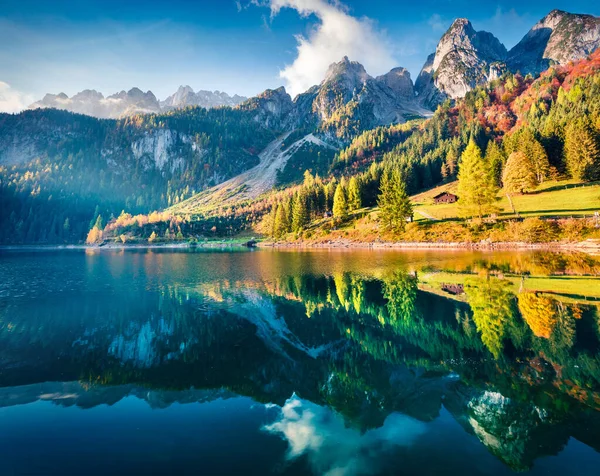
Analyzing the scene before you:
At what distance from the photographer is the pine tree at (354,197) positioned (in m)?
131

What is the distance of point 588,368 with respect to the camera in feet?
42.0

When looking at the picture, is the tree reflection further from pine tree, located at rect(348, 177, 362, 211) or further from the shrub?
pine tree, located at rect(348, 177, 362, 211)

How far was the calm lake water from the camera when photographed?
8602mm

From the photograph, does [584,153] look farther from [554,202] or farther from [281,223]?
[281,223]

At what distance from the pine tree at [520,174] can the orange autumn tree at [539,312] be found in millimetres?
76976

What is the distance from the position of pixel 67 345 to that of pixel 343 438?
735 inches

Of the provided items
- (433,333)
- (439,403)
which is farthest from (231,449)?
(433,333)

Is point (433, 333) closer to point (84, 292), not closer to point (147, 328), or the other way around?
point (147, 328)

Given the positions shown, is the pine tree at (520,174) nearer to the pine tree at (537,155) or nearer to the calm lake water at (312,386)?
the pine tree at (537,155)

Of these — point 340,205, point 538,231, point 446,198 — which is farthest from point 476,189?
point 340,205

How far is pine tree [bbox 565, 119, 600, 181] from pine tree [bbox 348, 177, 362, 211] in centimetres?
6932

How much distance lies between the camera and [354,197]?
433ft

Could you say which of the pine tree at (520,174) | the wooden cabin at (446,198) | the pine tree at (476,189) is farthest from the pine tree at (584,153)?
the wooden cabin at (446,198)

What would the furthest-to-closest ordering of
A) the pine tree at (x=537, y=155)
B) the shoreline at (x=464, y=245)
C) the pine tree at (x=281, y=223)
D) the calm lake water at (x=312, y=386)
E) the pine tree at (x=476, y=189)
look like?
1. the pine tree at (x=281, y=223)
2. the pine tree at (x=537, y=155)
3. the pine tree at (x=476, y=189)
4. the shoreline at (x=464, y=245)
5. the calm lake water at (x=312, y=386)
